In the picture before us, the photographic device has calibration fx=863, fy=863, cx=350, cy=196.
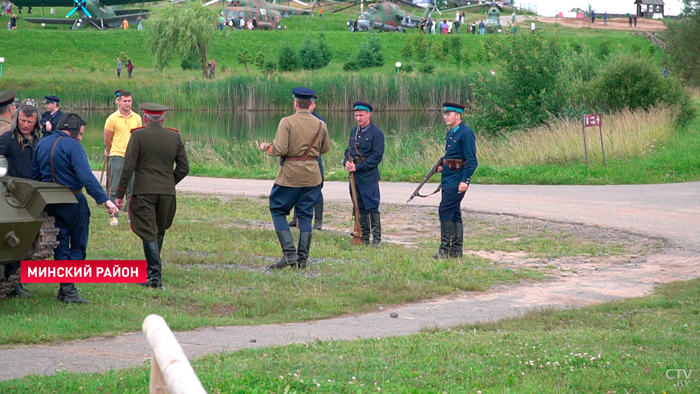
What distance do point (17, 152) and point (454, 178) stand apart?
17.7 feet

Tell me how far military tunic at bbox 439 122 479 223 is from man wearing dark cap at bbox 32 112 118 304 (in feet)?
15.0

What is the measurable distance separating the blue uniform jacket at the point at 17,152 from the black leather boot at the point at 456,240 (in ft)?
17.6

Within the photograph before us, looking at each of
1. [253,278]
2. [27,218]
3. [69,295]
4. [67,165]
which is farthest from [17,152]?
[253,278]

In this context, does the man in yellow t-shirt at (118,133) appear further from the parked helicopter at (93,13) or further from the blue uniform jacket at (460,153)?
the parked helicopter at (93,13)

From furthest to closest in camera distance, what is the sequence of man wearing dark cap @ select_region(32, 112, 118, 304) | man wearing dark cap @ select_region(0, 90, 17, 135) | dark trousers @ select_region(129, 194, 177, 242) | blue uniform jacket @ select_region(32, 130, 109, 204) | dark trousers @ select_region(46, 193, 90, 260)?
1. man wearing dark cap @ select_region(0, 90, 17, 135)
2. dark trousers @ select_region(129, 194, 177, 242)
3. blue uniform jacket @ select_region(32, 130, 109, 204)
4. man wearing dark cap @ select_region(32, 112, 118, 304)
5. dark trousers @ select_region(46, 193, 90, 260)

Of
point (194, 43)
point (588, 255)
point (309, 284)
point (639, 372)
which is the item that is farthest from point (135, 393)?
point (194, 43)

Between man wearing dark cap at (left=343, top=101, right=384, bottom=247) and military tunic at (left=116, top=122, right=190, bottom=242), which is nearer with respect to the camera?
military tunic at (left=116, top=122, right=190, bottom=242)

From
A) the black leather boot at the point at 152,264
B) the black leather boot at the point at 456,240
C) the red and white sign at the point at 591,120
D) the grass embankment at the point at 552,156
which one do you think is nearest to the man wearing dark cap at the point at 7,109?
the black leather boot at the point at 152,264

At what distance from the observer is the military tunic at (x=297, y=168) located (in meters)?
10.4

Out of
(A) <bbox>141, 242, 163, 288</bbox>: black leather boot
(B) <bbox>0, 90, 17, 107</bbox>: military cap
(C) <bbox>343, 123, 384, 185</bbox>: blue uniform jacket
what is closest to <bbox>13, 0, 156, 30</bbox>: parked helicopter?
(C) <bbox>343, 123, 384, 185</bbox>: blue uniform jacket

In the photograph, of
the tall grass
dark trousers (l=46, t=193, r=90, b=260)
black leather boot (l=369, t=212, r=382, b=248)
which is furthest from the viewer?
the tall grass

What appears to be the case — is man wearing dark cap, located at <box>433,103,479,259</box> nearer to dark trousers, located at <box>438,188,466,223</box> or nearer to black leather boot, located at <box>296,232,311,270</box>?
dark trousers, located at <box>438,188,466,223</box>

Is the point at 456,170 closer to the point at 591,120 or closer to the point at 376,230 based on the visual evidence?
the point at 376,230

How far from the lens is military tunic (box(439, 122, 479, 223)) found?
11164 millimetres
